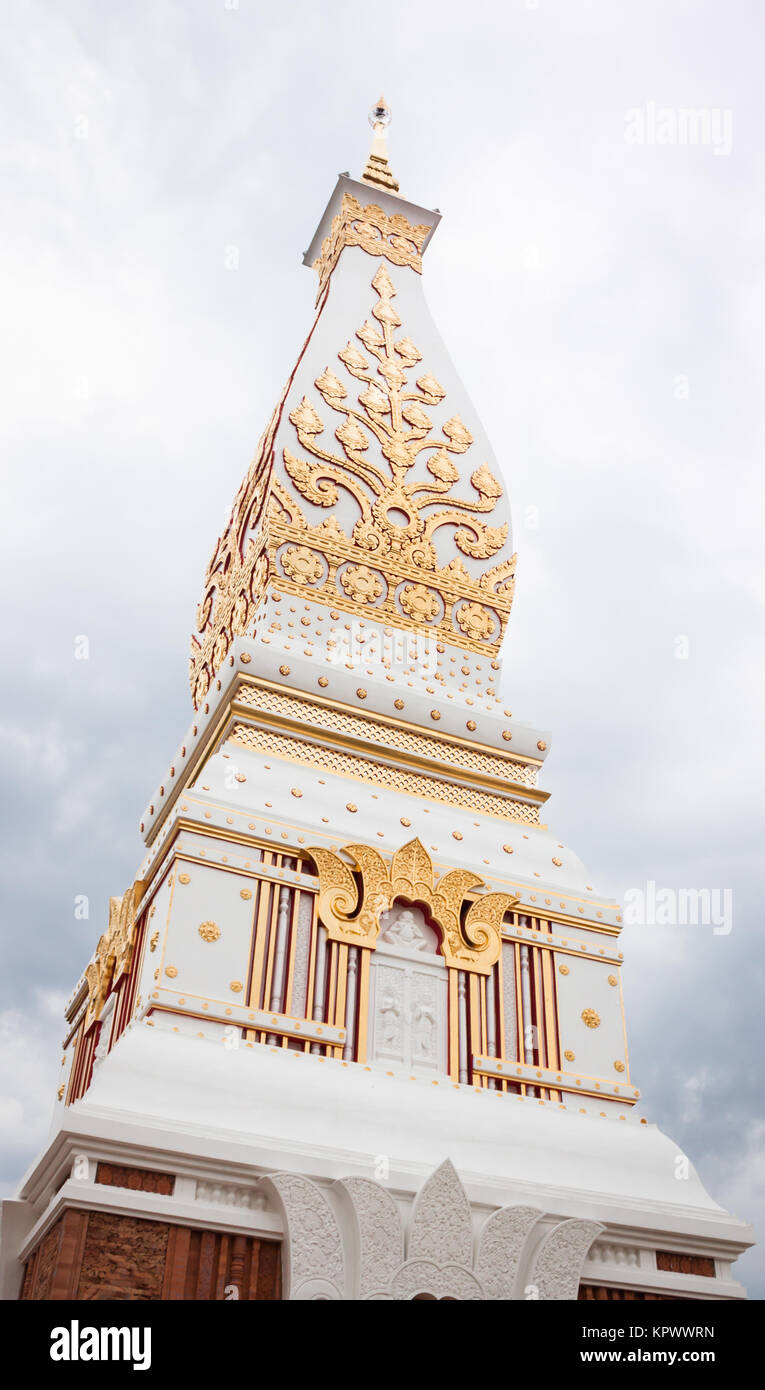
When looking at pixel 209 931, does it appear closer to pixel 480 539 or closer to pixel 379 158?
pixel 480 539

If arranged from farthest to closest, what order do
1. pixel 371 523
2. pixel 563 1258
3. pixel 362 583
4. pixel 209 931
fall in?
pixel 371 523 < pixel 362 583 < pixel 209 931 < pixel 563 1258

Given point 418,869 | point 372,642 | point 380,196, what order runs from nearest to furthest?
point 418,869 → point 372,642 → point 380,196

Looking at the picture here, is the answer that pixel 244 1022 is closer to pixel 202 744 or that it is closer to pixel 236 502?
pixel 202 744

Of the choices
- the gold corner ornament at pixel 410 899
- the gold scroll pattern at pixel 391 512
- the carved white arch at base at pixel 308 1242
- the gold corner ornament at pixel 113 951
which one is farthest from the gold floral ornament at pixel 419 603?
the carved white arch at base at pixel 308 1242

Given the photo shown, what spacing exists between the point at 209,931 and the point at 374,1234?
2.01m

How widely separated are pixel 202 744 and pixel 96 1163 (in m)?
3.90

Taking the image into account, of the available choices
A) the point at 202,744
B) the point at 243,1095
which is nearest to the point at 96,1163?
the point at 243,1095

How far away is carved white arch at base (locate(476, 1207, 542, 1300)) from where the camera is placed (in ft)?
20.0

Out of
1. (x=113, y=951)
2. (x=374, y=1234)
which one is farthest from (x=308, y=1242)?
(x=113, y=951)

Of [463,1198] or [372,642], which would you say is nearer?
[463,1198]

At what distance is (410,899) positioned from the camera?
7.79 m

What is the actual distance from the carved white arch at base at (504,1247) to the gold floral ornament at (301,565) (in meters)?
5.08

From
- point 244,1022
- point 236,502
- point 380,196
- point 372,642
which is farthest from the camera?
point 380,196
